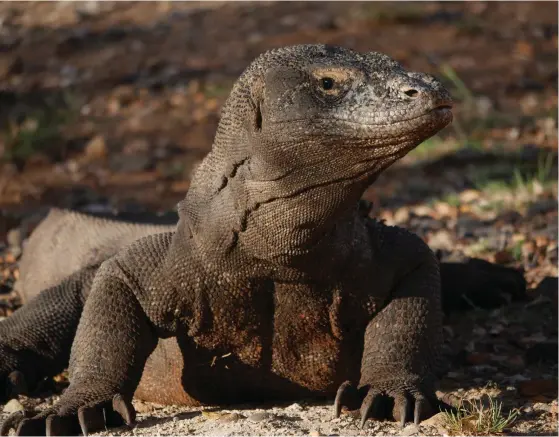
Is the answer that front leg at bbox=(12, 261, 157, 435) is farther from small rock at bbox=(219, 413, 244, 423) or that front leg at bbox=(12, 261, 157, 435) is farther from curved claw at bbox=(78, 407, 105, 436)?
small rock at bbox=(219, 413, 244, 423)

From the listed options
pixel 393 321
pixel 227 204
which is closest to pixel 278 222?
pixel 227 204

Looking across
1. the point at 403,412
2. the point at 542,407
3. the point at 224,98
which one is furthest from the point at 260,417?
the point at 224,98

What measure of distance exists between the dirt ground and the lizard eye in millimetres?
1238

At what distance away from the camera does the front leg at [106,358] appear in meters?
4.44

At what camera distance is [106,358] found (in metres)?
4.64

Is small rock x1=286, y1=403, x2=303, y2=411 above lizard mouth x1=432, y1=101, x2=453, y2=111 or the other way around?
the other way around

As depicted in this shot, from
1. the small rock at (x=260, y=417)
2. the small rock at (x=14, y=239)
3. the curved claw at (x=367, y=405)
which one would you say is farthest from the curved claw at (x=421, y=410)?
the small rock at (x=14, y=239)

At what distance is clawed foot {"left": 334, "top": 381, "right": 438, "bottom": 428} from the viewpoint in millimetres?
4348

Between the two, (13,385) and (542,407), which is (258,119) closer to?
(542,407)

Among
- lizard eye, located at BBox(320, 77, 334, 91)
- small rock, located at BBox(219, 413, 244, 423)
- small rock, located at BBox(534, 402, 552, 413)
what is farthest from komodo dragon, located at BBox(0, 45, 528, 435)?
small rock, located at BBox(534, 402, 552, 413)

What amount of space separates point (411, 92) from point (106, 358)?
1.65 metres

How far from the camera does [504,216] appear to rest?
7836 mm

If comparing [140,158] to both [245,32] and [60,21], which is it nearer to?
[245,32]

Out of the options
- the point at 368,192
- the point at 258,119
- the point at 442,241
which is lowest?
the point at 368,192
